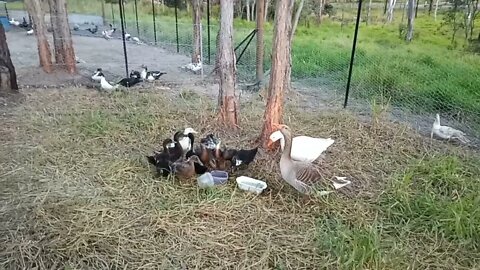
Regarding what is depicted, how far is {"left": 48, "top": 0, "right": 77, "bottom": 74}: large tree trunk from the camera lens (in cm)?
625

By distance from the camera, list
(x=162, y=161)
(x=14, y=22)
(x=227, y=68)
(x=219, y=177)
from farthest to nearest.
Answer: (x=14, y=22) → (x=227, y=68) → (x=162, y=161) → (x=219, y=177)

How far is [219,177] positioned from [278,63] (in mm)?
1043

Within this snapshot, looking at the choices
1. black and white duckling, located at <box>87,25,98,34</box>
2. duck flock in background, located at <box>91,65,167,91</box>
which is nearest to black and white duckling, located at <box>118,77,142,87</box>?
duck flock in background, located at <box>91,65,167,91</box>

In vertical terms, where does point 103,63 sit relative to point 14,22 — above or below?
below

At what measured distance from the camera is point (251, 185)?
2.84 m

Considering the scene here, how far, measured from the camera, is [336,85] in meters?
5.75

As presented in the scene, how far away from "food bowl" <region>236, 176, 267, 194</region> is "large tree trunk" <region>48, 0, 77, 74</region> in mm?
4591

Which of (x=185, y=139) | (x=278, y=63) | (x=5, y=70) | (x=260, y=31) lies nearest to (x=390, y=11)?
(x=260, y=31)

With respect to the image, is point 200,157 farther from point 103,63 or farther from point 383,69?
point 103,63

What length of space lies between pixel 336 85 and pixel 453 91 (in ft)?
4.89

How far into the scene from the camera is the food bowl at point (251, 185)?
2.81m

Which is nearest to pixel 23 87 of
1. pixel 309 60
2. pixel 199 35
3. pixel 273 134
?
pixel 199 35

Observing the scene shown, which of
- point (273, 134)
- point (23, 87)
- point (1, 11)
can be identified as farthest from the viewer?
point (1, 11)

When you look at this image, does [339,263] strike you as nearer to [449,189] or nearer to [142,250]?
[142,250]
